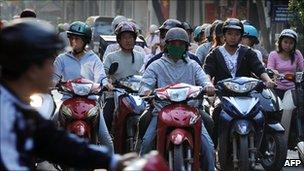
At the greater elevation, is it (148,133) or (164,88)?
(164,88)

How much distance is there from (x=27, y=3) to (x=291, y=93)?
6241 centimetres

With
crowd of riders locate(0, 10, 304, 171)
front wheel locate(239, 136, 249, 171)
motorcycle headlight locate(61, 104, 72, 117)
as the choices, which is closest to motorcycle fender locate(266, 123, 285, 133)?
crowd of riders locate(0, 10, 304, 171)

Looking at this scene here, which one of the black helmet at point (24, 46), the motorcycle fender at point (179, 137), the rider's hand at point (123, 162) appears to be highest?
the black helmet at point (24, 46)

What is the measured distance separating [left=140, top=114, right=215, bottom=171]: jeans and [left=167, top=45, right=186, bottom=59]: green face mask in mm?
651

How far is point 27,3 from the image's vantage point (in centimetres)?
7019

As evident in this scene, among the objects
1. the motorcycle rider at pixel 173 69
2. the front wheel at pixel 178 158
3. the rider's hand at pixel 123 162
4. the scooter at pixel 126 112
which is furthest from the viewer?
the scooter at pixel 126 112

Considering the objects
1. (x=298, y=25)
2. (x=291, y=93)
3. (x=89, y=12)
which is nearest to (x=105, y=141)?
(x=291, y=93)

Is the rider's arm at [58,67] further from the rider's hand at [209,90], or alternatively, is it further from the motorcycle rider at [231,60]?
the rider's hand at [209,90]

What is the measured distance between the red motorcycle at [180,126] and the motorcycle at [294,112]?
8.40ft

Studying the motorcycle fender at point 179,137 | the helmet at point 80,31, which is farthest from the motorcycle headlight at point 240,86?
the helmet at point 80,31

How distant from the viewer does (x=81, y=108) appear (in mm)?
7617

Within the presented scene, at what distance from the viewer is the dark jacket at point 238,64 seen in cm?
845

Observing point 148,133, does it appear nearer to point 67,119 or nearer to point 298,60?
point 67,119

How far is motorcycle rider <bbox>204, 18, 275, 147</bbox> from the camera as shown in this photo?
8438 mm
